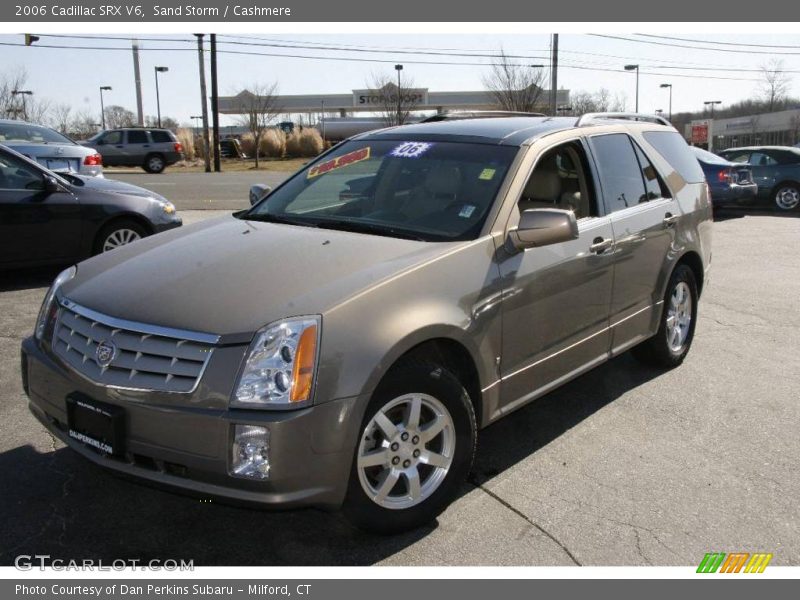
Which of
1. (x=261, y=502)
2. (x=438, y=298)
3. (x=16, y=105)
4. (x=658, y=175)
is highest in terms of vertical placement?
(x=16, y=105)

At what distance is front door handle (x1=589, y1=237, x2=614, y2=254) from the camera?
14.6ft

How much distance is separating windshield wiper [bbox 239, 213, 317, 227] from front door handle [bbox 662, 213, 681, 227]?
2.54 metres

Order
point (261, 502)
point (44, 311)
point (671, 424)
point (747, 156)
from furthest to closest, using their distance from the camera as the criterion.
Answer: point (747, 156)
point (671, 424)
point (44, 311)
point (261, 502)

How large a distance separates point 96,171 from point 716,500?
1254 centimetres

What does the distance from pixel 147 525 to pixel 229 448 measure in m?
0.87

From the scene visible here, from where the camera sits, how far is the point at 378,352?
119 inches

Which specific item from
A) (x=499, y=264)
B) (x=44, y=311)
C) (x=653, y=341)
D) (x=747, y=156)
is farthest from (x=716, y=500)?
(x=747, y=156)

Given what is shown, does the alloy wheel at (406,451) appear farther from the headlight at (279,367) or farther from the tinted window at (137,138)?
the tinted window at (137,138)

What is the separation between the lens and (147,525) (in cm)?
339

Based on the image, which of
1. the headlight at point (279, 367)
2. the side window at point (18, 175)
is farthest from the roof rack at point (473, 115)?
the side window at point (18, 175)

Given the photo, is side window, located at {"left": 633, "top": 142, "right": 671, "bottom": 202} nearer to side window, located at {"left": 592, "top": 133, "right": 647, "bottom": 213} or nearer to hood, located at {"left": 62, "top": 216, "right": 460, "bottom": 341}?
side window, located at {"left": 592, "top": 133, "right": 647, "bottom": 213}

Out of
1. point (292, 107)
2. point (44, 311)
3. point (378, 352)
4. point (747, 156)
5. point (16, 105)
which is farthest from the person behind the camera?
point (292, 107)

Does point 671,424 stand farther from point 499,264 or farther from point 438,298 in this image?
point 438,298

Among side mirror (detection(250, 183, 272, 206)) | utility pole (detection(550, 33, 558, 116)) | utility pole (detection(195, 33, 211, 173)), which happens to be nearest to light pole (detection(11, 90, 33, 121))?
utility pole (detection(195, 33, 211, 173))
